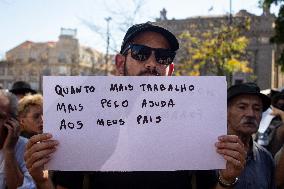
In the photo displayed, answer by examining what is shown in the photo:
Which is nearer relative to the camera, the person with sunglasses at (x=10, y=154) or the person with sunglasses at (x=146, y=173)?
the person with sunglasses at (x=146, y=173)

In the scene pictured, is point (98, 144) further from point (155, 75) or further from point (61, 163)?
point (155, 75)

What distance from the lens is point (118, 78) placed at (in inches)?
78.5

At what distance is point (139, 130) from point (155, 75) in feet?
1.11

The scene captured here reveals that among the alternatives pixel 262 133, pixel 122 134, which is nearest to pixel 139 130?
pixel 122 134

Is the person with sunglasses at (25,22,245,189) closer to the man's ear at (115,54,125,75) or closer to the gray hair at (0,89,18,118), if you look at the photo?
the man's ear at (115,54,125,75)

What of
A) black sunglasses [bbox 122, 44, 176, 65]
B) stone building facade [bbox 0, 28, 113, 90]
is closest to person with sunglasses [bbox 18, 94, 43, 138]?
black sunglasses [bbox 122, 44, 176, 65]

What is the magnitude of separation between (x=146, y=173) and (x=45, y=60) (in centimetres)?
6868

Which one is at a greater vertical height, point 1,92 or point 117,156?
point 1,92

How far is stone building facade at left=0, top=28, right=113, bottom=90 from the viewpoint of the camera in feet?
203

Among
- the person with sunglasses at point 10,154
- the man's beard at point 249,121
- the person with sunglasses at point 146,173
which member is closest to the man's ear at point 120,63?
the person with sunglasses at point 146,173

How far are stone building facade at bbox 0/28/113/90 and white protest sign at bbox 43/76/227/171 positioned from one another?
47.6 meters

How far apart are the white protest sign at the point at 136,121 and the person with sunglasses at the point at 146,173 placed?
8cm

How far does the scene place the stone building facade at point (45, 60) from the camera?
6181 centimetres

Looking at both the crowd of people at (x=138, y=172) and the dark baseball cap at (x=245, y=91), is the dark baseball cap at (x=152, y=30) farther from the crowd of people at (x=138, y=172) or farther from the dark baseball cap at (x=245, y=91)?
the dark baseball cap at (x=245, y=91)
